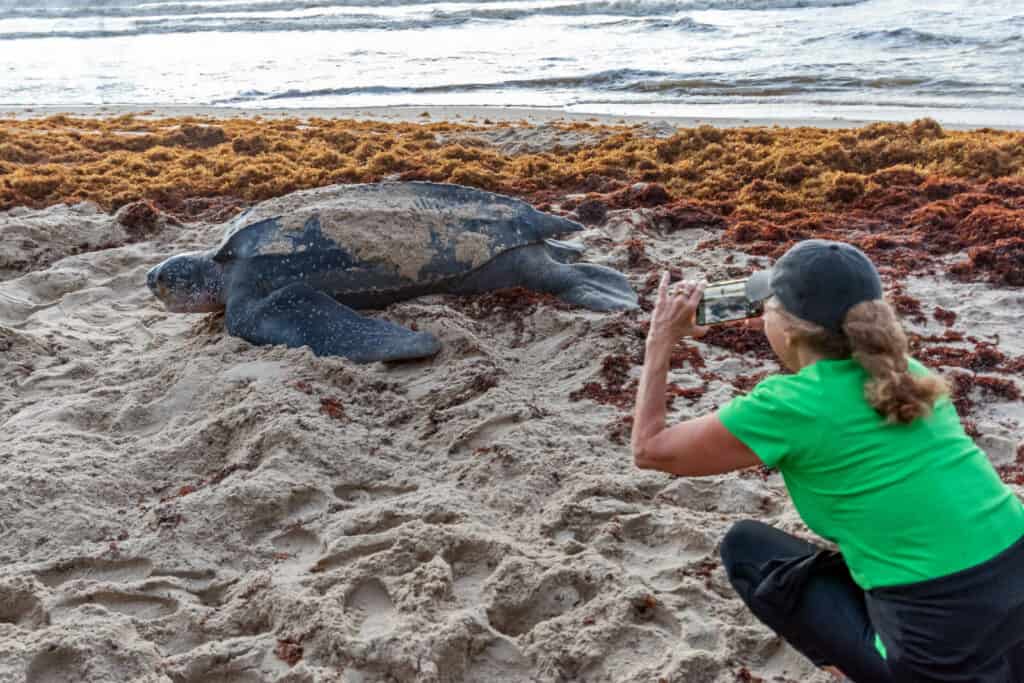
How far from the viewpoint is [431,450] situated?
130 inches

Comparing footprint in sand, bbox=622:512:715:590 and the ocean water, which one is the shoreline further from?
footprint in sand, bbox=622:512:715:590

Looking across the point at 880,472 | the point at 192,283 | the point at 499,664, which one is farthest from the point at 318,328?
the point at 880,472

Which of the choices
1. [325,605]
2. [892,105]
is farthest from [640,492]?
[892,105]

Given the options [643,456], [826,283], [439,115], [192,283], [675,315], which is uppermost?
[826,283]

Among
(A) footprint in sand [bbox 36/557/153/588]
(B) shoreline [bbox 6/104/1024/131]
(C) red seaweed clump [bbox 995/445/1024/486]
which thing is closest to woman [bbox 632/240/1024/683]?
(C) red seaweed clump [bbox 995/445/1024/486]

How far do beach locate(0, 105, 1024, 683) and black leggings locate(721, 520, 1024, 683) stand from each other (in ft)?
1.15

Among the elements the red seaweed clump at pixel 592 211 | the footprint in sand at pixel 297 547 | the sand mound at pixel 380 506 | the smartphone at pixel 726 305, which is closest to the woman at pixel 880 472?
the smartphone at pixel 726 305

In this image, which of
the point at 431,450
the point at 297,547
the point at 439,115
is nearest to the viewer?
the point at 297,547

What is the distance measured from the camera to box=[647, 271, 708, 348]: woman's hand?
1.90 meters

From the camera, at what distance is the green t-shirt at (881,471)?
1.62 meters

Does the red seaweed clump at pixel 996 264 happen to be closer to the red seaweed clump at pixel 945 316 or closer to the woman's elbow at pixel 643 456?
the red seaweed clump at pixel 945 316

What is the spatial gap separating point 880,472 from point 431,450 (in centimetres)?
195

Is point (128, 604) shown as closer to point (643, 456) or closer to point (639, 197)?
point (643, 456)

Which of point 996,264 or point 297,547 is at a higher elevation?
point 996,264
